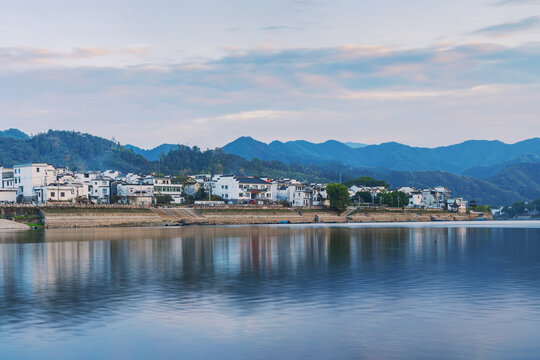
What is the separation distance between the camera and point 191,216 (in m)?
113

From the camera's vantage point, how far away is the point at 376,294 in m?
26.5

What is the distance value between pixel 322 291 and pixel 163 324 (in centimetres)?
924

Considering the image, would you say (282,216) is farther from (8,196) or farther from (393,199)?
(8,196)

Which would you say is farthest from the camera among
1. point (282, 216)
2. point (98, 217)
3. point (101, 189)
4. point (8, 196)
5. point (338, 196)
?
point (338, 196)

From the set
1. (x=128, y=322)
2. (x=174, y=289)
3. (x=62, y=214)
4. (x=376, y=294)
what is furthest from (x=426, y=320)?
(x=62, y=214)

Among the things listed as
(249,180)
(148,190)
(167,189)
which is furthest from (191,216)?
(249,180)

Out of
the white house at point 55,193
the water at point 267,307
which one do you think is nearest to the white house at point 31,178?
the white house at point 55,193

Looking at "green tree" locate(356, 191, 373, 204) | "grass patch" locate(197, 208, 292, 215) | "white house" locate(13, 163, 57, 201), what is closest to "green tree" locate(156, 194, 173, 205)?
"grass patch" locate(197, 208, 292, 215)

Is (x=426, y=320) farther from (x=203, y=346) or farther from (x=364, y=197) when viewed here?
(x=364, y=197)

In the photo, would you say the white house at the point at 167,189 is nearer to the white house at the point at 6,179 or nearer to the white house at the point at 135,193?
the white house at the point at 135,193

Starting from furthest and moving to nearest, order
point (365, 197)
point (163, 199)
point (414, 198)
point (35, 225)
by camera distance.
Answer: point (414, 198) < point (365, 197) < point (163, 199) < point (35, 225)

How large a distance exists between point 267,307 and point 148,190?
109988 millimetres

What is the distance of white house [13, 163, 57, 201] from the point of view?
114625mm

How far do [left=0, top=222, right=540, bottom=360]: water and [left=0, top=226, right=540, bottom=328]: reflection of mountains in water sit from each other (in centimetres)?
9
